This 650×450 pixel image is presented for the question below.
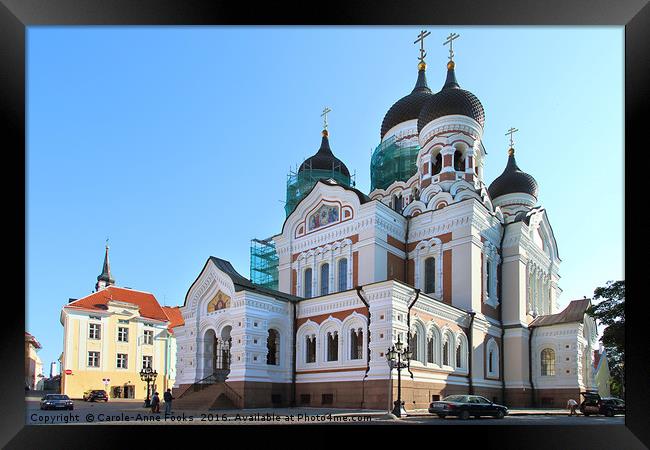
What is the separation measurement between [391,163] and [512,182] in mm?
7590

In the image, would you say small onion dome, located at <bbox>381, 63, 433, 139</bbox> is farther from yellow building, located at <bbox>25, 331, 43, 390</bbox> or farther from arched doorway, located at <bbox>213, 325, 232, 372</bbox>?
yellow building, located at <bbox>25, 331, 43, 390</bbox>

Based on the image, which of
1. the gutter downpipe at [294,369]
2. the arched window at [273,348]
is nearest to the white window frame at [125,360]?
the arched window at [273,348]

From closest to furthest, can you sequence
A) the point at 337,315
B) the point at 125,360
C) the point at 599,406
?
1. the point at 599,406
2. the point at 337,315
3. the point at 125,360

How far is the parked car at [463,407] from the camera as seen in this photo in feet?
54.5

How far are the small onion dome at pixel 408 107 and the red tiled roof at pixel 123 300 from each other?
1861 cm

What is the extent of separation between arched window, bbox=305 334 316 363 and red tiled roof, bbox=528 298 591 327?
38.1ft

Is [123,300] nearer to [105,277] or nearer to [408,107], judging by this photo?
[105,277]

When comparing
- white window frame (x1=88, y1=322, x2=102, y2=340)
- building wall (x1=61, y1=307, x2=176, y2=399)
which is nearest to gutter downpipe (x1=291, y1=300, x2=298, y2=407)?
building wall (x1=61, y1=307, x2=176, y2=399)

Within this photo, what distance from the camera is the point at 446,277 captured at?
25594 millimetres

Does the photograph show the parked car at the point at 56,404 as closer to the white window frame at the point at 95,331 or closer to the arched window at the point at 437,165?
the white window frame at the point at 95,331

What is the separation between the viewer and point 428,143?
97.6 ft

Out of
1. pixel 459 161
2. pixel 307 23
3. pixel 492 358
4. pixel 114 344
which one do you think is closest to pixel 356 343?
pixel 492 358

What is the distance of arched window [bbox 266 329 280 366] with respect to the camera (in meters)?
23.0

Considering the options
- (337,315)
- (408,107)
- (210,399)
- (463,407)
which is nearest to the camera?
(463,407)
